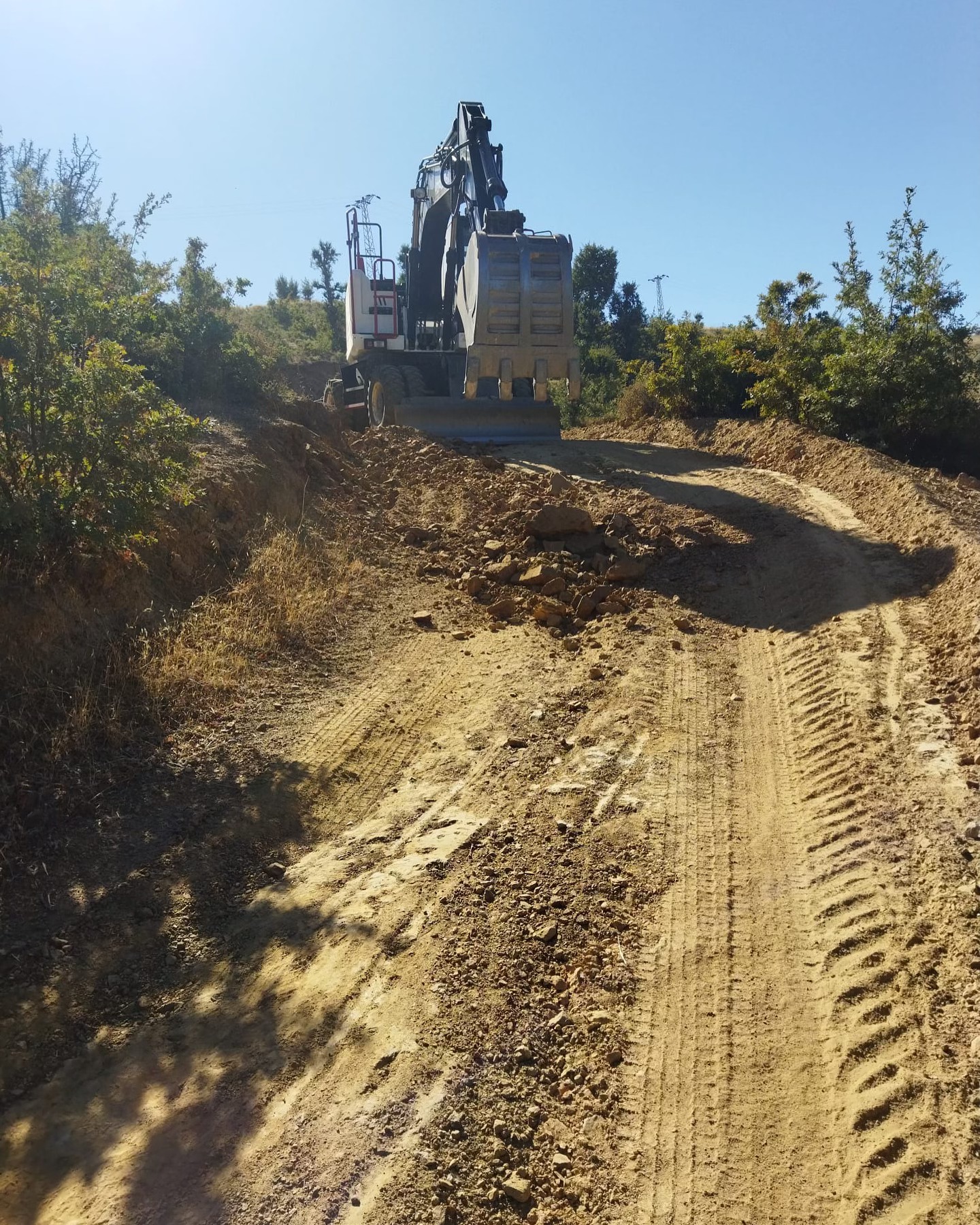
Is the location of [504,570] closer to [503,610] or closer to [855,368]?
[503,610]

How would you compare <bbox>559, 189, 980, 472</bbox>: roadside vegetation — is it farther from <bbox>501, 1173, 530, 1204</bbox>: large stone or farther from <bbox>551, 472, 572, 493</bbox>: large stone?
<bbox>501, 1173, 530, 1204</bbox>: large stone

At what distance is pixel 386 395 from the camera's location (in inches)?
577

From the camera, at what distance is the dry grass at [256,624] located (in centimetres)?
Result: 615

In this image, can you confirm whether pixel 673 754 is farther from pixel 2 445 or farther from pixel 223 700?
pixel 2 445

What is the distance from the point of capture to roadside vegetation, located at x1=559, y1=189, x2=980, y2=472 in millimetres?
11852

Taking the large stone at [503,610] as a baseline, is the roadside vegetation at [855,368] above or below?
above

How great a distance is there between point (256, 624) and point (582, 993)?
4233 millimetres

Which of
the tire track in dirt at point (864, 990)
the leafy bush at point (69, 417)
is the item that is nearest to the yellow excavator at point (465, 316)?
the leafy bush at point (69, 417)

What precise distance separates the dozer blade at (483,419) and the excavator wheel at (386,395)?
0.62 feet

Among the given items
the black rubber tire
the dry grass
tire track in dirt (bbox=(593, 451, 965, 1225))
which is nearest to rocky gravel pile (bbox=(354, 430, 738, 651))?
the dry grass

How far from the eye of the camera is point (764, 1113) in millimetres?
3205

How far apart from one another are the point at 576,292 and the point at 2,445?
27625mm

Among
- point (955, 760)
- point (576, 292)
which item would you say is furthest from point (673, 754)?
point (576, 292)

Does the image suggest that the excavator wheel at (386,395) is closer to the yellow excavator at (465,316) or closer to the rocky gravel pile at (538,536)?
the yellow excavator at (465,316)
